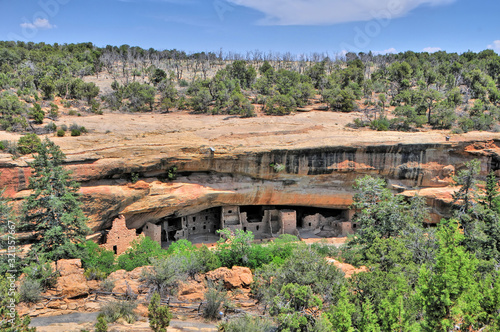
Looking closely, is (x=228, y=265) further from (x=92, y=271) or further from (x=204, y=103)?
(x=204, y=103)

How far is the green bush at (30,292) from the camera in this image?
45.1ft

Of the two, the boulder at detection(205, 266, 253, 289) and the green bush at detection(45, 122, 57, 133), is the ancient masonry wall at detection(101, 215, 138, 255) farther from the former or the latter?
the green bush at detection(45, 122, 57, 133)

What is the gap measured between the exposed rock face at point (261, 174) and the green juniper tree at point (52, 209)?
1.77 meters

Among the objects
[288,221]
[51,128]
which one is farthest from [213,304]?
[51,128]

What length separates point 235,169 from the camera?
22141mm

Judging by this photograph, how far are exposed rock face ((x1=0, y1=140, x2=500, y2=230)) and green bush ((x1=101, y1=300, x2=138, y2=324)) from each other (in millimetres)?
7216

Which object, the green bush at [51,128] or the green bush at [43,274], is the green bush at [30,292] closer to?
the green bush at [43,274]

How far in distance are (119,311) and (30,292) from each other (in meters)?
3.65

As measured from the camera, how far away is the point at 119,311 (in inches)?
519

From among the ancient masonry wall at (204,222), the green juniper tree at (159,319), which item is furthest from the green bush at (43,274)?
the ancient masonry wall at (204,222)

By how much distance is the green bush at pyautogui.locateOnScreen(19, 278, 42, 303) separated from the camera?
45.1 ft

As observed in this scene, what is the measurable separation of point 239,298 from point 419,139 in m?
14.9

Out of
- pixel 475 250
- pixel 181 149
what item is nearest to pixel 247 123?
pixel 181 149

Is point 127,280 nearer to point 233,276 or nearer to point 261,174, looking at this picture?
point 233,276
